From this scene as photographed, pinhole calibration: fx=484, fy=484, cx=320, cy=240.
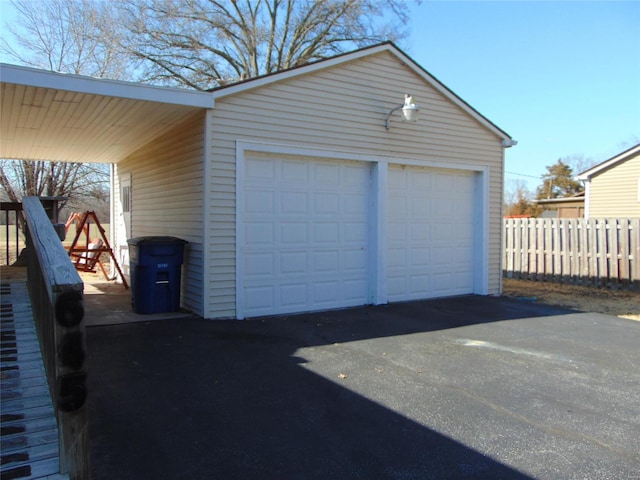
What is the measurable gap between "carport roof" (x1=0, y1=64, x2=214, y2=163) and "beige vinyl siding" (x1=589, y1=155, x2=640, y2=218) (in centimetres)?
1566

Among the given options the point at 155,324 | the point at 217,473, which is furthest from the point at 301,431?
the point at 155,324

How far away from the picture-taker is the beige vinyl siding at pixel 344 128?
6895 mm

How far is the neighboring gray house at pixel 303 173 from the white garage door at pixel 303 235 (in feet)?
0.06

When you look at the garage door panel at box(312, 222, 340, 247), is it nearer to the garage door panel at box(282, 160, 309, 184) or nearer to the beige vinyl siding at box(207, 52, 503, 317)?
the garage door panel at box(282, 160, 309, 184)

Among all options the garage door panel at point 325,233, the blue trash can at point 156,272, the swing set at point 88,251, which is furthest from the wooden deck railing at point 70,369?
the swing set at point 88,251

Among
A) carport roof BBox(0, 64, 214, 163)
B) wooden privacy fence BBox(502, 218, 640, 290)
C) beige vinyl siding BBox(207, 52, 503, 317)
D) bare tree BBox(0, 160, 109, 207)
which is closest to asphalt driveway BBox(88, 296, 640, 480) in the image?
beige vinyl siding BBox(207, 52, 503, 317)

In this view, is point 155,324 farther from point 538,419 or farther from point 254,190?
point 538,419

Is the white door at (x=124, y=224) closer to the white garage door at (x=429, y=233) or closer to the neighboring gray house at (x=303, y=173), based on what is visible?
the neighboring gray house at (x=303, y=173)

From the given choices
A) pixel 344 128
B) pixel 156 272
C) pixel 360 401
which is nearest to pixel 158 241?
pixel 156 272

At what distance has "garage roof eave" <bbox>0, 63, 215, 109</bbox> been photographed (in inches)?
219

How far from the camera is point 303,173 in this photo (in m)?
7.63

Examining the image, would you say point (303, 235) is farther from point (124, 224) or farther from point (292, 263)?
point (124, 224)

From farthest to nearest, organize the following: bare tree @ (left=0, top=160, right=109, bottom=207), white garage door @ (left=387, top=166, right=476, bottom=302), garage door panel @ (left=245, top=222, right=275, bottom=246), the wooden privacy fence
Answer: bare tree @ (left=0, top=160, right=109, bottom=207)
the wooden privacy fence
white garage door @ (left=387, top=166, right=476, bottom=302)
garage door panel @ (left=245, top=222, right=275, bottom=246)

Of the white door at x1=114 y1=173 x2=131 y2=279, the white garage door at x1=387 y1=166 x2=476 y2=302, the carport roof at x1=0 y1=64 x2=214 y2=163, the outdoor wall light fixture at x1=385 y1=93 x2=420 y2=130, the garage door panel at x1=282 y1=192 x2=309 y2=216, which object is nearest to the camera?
the carport roof at x1=0 y1=64 x2=214 y2=163
